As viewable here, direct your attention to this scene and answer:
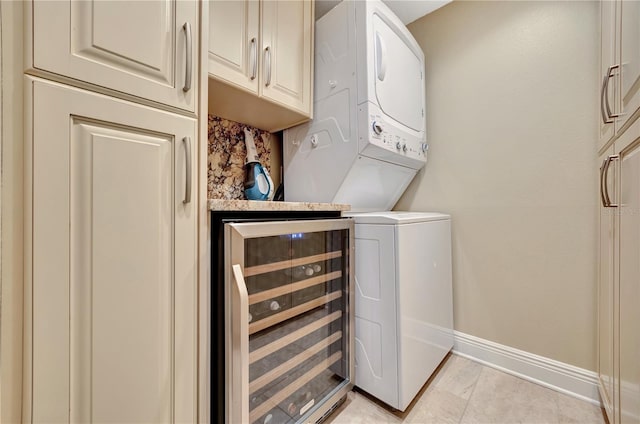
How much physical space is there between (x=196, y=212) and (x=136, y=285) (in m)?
0.26

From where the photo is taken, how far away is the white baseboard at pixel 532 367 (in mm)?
1446

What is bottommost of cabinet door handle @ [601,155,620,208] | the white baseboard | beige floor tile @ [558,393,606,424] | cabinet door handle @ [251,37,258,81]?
beige floor tile @ [558,393,606,424]

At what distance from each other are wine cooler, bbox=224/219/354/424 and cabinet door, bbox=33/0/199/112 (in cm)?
47

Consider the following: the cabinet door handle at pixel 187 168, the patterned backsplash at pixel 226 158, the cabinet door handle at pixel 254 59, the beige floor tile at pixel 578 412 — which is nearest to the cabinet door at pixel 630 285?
the beige floor tile at pixel 578 412

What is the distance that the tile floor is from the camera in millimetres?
1309

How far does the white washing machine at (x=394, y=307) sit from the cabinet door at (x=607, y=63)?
0.84m

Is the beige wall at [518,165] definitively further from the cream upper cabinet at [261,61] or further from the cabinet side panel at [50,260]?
the cabinet side panel at [50,260]

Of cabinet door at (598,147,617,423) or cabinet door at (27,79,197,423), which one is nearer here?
cabinet door at (27,79,197,423)

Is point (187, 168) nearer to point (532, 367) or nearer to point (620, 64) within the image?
point (620, 64)

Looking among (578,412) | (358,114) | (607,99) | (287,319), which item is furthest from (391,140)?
(578,412)

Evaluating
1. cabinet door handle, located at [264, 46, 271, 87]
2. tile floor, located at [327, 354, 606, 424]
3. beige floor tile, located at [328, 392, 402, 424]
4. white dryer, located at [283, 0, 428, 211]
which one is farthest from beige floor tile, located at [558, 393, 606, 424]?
cabinet door handle, located at [264, 46, 271, 87]

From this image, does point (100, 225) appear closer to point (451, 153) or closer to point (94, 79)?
point (94, 79)

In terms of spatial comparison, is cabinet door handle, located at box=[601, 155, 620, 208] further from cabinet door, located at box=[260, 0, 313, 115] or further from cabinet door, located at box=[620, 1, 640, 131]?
cabinet door, located at box=[260, 0, 313, 115]

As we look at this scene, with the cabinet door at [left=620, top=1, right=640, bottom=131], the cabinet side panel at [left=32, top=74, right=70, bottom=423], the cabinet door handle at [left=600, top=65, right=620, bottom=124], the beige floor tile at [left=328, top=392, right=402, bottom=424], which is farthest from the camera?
the beige floor tile at [left=328, top=392, right=402, bottom=424]
